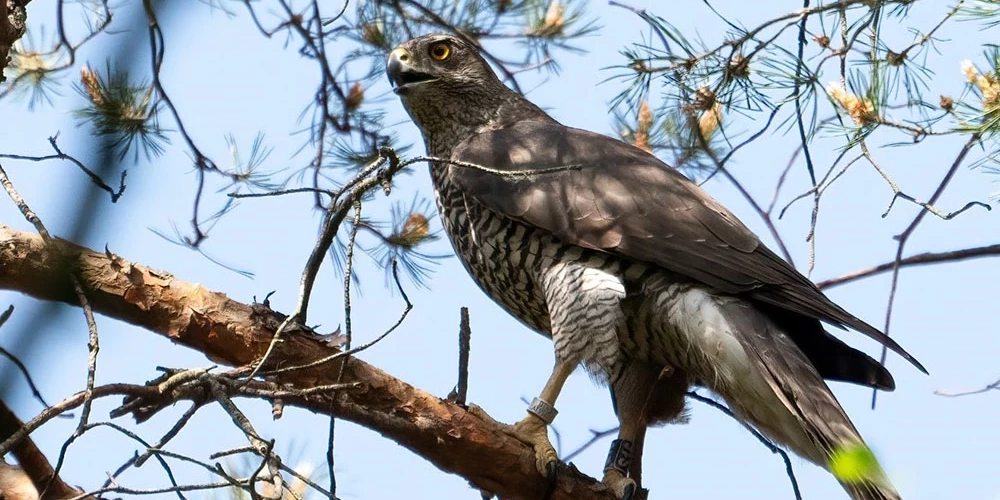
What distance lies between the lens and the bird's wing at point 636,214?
3771 mm

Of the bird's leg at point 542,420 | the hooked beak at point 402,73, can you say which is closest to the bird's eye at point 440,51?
the hooked beak at point 402,73

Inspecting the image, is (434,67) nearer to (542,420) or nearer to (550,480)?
(542,420)

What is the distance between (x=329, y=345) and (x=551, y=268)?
1.20 m

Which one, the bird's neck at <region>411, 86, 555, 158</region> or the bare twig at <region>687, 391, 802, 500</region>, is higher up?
the bird's neck at <region>411, 86, 555, 158</region>

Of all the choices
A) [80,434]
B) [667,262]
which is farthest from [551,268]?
[80,434]

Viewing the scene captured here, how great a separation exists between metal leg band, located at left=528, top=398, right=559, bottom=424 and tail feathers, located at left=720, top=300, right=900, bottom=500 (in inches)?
26.8

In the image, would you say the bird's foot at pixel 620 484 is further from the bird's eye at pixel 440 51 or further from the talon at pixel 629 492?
the bird's eye at pixel 440 51

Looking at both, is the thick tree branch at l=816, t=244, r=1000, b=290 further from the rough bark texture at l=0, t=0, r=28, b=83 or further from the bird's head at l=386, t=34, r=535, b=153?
the rough bark texture at l=0, t=0, r=28, b=83

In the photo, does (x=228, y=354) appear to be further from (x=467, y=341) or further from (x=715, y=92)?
(x=715, y=92)

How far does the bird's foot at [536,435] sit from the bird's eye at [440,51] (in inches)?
72.7

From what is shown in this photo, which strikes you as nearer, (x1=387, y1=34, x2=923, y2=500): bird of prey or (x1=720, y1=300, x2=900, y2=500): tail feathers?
(x1=720, y1=300, x2=900, y2=500): tail feathers

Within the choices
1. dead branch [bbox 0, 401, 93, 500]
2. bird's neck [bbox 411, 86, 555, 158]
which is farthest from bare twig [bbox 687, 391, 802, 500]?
dead branch [bbox 0, 401, 93, 500]

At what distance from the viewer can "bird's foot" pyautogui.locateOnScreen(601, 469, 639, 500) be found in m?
3.50

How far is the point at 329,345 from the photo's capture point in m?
2.95
